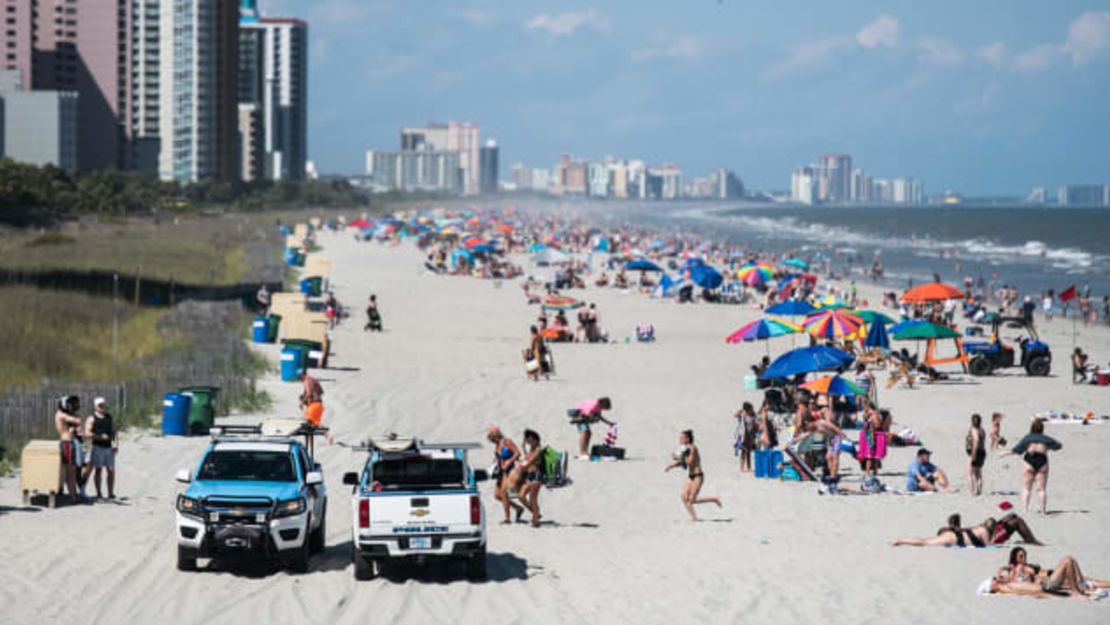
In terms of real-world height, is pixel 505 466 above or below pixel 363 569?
above

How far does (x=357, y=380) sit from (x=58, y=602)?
1686cm

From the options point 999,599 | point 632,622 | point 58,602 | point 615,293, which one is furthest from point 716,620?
point 615,293

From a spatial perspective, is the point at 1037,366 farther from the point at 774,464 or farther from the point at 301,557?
the point at 301,557

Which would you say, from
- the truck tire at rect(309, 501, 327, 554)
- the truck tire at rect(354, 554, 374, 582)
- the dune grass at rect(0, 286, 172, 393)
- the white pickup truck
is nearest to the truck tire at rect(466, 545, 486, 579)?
the white pickup truck

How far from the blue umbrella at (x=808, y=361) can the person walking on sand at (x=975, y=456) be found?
3.89 meters

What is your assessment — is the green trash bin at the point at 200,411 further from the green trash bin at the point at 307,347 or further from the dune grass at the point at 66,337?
the green trash bin at the point at 307,347

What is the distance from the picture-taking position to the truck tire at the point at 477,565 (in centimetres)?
1270

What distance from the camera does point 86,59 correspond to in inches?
6762

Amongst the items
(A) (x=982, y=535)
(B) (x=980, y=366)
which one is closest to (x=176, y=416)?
(A) (x=982, y=535)

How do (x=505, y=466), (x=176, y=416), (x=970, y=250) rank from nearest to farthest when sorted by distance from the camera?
1. (x=505, y=466)
2. (x=176, y=416)
3. (x=970, y=250)

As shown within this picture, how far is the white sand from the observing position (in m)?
12.2

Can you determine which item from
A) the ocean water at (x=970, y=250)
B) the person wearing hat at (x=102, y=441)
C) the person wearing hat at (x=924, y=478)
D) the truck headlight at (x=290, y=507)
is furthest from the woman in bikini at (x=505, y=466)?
the ocean water at (x=970, y=250)

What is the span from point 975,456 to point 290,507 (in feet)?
28.9

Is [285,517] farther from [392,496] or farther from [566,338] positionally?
[566,338]
